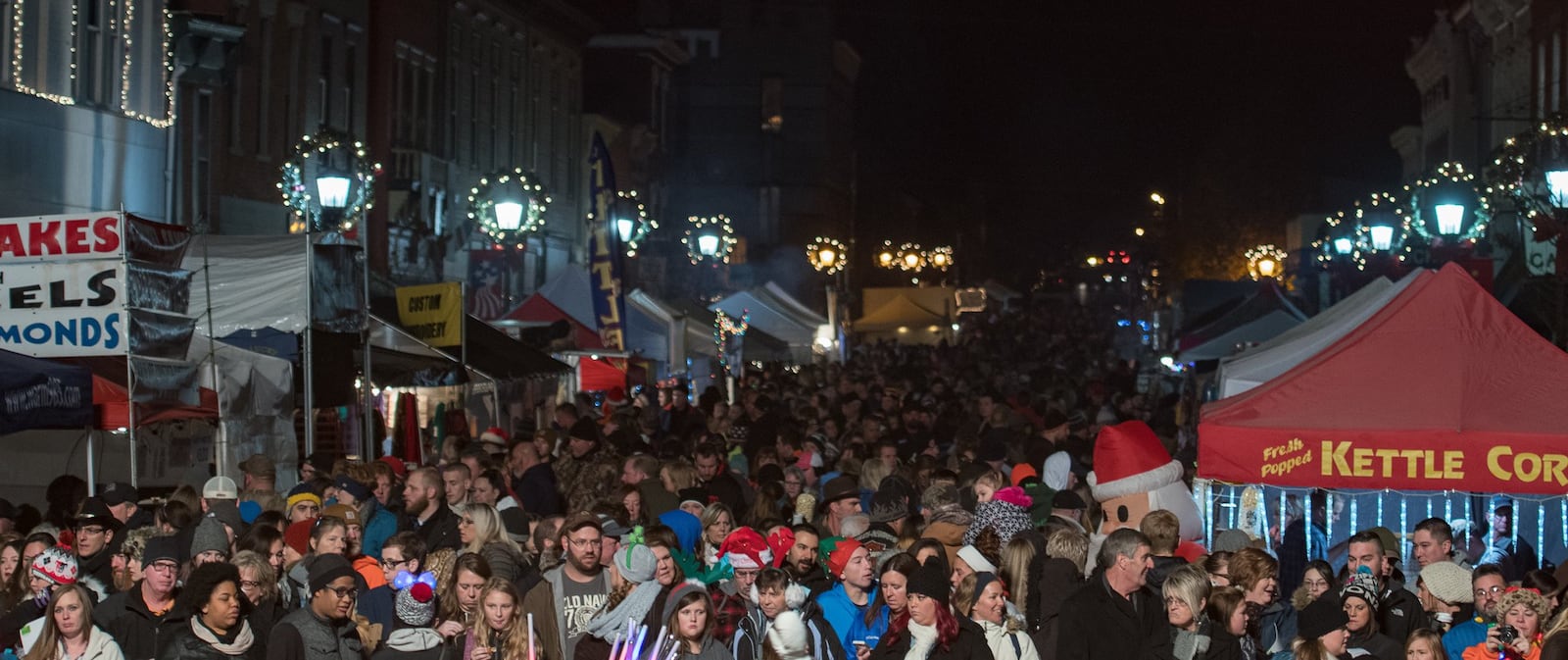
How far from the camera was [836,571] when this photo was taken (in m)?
10.0

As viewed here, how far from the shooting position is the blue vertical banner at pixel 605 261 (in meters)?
27.1

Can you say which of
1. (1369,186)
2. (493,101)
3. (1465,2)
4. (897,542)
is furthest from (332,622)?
(1369,186)

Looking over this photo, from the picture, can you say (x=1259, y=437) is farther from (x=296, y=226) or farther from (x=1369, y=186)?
(x=1369, y=186)

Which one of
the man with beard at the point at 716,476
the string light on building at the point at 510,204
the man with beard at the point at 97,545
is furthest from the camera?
the string light on building at the point at 510,204

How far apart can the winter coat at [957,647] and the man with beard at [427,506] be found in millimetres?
4322

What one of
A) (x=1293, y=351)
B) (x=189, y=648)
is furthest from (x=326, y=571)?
(x=1293, y=351)

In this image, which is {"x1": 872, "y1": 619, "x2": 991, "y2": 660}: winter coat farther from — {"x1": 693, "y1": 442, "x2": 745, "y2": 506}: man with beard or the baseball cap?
the baseball cap

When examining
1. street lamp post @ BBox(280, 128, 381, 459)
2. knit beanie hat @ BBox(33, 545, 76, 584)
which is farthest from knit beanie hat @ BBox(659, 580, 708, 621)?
street lamp post @ BBox(280, 128, 381, 459)

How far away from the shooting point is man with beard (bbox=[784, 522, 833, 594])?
10.1m

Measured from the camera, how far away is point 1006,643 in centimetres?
841

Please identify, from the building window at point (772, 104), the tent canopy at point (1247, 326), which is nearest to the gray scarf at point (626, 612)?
the tent canopy at point (1247, 326)

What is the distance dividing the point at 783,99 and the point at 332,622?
7847 centimetres

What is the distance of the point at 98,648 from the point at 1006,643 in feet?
12.1

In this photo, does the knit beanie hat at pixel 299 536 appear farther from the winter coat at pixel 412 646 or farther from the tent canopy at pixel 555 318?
the tent canopy at pixel 555 318
